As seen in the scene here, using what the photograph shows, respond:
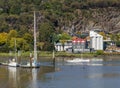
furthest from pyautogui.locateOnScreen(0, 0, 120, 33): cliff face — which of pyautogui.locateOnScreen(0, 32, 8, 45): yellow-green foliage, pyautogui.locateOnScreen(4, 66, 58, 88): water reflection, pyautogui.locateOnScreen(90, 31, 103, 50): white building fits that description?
pyautogui.locateOnScreen(4, 66, 58, 88): water reflection

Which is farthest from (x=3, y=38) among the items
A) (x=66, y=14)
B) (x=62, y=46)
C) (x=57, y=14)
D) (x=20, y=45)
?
(x=66, y=14)

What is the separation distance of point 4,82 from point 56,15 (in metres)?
100

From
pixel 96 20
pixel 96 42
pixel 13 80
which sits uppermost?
pixel 96 20

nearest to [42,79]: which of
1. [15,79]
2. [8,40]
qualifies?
[15,79]

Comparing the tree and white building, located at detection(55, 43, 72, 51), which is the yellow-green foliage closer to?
the tree

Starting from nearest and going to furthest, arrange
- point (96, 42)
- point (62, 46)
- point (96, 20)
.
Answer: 1. point (62, 46)
2. point (96, 42)
3. point (96, 20)

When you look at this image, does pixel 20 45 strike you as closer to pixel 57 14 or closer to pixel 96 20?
pixel 57 14

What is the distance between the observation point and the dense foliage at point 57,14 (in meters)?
132

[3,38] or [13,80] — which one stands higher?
[3,38]

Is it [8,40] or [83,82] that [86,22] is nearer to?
[8,40]

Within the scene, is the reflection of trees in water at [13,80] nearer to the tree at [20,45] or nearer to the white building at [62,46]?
the tree at [20,45]

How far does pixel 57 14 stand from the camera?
141m

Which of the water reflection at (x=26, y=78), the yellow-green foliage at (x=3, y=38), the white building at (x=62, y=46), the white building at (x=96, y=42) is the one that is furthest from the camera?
the white building at (x=96, y=42)

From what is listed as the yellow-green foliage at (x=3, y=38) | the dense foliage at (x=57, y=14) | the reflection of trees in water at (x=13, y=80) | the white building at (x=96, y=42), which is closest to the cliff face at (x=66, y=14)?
the dense foliage at (x=57, y=14)
